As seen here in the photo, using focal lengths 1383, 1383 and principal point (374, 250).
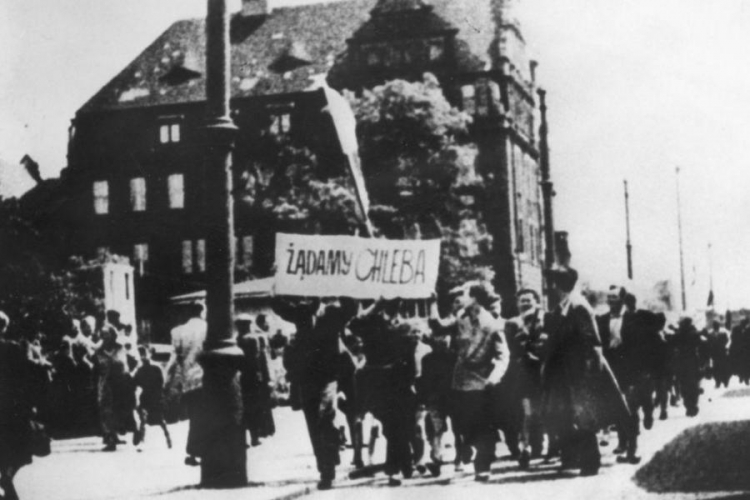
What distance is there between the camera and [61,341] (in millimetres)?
19641

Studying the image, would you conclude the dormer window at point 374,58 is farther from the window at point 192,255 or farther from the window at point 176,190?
the window at point 192,255

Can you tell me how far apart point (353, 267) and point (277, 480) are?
2.38 m

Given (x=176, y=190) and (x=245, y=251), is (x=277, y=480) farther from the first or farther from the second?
(x=176, y=190)

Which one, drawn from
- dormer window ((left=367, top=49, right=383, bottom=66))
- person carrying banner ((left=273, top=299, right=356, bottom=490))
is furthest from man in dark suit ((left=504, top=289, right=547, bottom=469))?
dormer window ((left=367, top=49, right=383, bottom=66))

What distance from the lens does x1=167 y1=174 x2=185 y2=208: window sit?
50.8 metres

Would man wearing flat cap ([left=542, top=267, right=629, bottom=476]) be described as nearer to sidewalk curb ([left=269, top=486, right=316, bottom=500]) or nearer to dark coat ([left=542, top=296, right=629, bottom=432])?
dark coat ([left=542, top=296, right=629, bottom=432])

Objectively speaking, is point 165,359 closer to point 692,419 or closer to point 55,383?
point 55,383

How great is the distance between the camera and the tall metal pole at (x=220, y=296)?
1197 centimetres

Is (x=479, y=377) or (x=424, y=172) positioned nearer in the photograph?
(x=479, y=377)

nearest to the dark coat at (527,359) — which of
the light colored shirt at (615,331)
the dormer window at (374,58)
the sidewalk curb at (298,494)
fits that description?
the light colored shirt at (615,331)

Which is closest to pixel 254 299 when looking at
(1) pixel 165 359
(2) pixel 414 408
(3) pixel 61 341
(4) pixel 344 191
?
(4) pixel 344 191

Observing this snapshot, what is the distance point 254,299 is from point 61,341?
1262 cm

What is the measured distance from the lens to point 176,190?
167ft

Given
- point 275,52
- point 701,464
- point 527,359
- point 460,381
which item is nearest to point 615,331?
point 527,359
